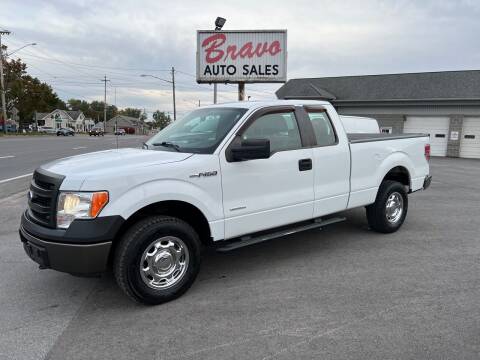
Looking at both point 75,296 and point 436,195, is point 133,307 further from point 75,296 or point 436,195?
point 436,195

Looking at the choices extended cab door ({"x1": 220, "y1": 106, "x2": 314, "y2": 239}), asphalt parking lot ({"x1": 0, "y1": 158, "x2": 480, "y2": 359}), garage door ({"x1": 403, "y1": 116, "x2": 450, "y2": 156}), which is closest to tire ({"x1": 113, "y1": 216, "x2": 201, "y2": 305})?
asphalt parking lot ({"x1": 0, "y1": 158, "x2": 480, "y2": 359})

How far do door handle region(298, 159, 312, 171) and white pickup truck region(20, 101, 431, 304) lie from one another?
0.01m

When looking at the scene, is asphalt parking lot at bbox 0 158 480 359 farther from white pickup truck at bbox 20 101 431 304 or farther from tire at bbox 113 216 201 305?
white pickup truck at bbox 20 101 431 304

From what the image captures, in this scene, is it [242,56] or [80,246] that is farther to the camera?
[242,56]

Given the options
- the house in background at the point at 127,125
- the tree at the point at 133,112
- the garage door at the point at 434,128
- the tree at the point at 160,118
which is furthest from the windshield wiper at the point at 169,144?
the tree at the point at 133,112

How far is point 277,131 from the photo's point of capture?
Answer: 14.8 ft

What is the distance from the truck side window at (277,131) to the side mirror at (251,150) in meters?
0.35

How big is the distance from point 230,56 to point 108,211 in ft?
50.4

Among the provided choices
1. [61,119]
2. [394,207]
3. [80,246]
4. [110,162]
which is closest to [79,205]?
[80,246]

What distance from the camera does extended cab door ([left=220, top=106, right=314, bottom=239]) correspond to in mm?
4008

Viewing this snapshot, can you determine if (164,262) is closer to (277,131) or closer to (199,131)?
(199,131)

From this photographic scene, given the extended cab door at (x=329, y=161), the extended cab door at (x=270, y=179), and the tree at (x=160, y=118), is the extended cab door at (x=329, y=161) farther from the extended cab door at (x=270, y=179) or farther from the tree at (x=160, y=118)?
the tree at (x=160, y=118)

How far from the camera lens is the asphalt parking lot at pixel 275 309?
9.61ft

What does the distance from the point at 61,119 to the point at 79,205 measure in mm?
112107
